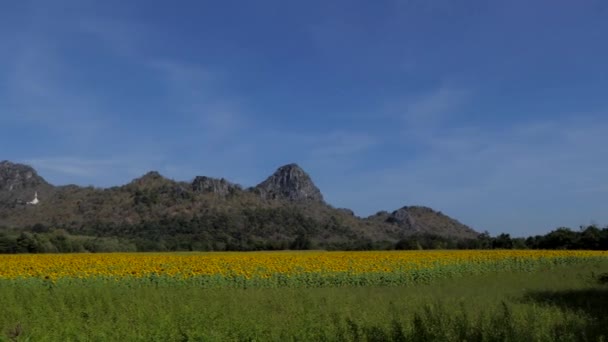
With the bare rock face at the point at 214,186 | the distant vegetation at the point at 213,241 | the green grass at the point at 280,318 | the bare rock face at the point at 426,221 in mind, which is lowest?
the green grass at the point at 280,318

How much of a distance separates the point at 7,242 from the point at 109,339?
1438 inches

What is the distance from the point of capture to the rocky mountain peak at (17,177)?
104125mm

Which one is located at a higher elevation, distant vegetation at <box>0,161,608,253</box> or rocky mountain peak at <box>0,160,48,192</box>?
rocky mountain peak at <box>0,160,48,192</box>

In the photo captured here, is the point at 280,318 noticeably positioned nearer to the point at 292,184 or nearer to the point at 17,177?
the point at 17,177

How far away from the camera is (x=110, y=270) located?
21062mm

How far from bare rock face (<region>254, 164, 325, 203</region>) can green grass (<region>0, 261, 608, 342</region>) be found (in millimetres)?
105506

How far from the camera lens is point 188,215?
78.2 m

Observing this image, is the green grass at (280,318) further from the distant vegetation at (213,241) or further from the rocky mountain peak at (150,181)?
the rocky mountain peak at (150,181)

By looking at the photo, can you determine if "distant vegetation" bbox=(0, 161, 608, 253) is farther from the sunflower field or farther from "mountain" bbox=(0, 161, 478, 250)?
the sunflower field

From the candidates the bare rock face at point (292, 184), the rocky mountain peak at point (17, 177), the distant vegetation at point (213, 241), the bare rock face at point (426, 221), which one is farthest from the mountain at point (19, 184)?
the bare rock face at point (426, 221)

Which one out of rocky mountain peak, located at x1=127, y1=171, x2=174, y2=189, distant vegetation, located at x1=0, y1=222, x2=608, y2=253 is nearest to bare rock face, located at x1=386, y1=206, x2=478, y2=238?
distant vegetation, located at x1=0, y1=222, x2=608, y2=253

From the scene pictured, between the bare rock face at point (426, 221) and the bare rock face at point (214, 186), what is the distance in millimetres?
31956

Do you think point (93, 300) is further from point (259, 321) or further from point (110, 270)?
point (110, 270)

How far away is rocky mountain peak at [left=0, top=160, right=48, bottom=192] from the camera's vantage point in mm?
104125
